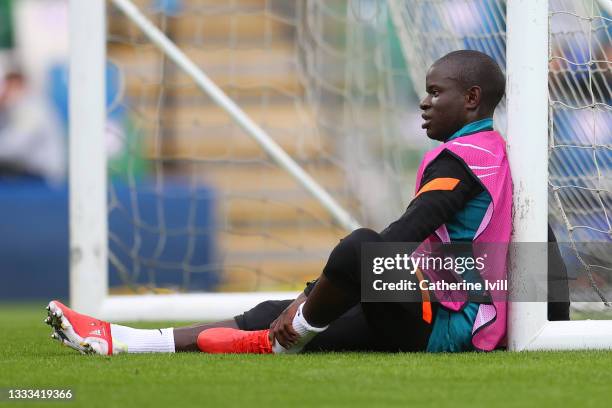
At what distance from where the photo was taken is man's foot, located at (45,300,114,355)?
3256 mm

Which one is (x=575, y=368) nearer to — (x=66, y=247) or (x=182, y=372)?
(x=182, y=372)

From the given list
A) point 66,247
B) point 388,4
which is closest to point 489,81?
point 388,4

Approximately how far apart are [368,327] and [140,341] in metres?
0.64

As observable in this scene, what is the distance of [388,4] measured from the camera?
5.27 m

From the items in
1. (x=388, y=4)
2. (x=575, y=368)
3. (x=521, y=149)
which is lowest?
(x=575, y=368)

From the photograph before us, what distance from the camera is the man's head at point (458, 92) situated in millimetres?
3455

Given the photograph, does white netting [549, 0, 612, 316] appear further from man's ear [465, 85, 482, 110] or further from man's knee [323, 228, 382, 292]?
man's knee [323, 228, 382, 292]

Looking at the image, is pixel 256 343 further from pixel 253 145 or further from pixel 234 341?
pixel 253 145

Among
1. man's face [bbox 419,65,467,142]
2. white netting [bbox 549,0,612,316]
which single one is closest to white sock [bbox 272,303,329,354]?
man's face [bbox 419,65,467,142]

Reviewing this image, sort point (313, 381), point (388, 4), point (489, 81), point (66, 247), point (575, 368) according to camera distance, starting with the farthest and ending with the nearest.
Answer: point (66, 247)
point (388, 4)
point (489, 81)
point (575, 368)
point (313, 381)

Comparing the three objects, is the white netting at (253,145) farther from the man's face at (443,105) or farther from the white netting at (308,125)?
the man's face at (443,105)

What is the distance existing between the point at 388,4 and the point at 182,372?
108 inches

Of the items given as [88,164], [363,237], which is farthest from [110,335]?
[88,164]

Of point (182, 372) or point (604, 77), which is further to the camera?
point (604, 77)
